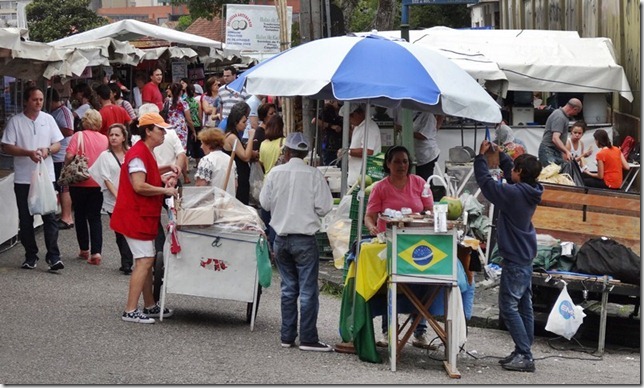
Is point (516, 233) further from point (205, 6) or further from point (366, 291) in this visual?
point (205, 6)

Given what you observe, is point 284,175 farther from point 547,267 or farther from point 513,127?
point 513,127

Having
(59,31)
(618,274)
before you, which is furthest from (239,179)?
(59,31)

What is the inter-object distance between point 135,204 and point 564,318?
3664mm

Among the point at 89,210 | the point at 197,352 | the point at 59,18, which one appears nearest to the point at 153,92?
the point at 89,210

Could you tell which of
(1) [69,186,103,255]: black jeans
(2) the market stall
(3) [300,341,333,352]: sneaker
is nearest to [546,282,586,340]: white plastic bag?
(3) [300,341,333,352]: sneaker

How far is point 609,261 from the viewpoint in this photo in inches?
408

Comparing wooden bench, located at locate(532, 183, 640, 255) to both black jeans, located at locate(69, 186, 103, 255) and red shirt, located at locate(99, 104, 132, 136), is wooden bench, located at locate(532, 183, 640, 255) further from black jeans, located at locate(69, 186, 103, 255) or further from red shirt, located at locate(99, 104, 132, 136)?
red shirt, located at locate(99, 104, 132, 136)

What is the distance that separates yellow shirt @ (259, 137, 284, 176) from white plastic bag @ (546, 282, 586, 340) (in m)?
4.10

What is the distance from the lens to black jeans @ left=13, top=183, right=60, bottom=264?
12.0 meters

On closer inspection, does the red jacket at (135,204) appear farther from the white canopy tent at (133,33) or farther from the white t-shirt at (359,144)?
the white canopy tent at (133,33)

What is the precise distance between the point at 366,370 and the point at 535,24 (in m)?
28.9

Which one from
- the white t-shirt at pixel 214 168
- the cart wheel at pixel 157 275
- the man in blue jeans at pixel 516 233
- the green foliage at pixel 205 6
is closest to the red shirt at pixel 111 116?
the white t-shirt at pixel 214 168

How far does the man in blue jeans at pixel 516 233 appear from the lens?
8766 millimetres

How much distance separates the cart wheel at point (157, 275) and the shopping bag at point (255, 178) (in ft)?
11.2
